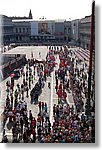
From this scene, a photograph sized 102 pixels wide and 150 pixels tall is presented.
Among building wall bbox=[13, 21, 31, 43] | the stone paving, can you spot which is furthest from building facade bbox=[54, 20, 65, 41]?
building wall bbox=[13, 21, 31, 43]

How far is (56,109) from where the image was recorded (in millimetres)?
7844

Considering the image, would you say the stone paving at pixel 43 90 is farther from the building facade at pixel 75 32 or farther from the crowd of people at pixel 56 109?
the building facade at pixel 75 32

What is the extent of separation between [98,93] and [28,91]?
47.7 inches

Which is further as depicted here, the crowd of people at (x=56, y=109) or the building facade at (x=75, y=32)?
the building facade at (x=75, y=32)

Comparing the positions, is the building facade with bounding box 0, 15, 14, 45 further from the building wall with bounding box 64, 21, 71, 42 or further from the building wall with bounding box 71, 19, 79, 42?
the building wall with bounding box 71, 19, 79, 42

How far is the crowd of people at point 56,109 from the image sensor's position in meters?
7.69

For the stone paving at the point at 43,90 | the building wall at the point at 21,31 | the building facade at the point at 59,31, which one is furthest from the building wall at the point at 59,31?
the building wall at the point at 21,31

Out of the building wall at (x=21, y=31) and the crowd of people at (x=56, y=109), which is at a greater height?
the building wall at (x=21, y=31)

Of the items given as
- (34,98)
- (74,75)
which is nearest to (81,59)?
(74,75)

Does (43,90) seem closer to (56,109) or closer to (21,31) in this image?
(56,109)

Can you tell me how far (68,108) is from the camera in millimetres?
7934

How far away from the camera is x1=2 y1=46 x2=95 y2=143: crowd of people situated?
303 inches

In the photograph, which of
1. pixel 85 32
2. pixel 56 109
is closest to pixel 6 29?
pixel 85 32

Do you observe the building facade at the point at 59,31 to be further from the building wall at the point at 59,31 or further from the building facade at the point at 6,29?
the building facade at the point at 6,29
